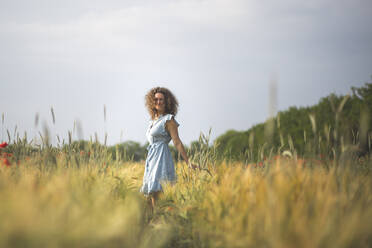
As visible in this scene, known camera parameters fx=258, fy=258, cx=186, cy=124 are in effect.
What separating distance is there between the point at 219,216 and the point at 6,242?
56.2 inches

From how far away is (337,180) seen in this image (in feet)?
7.61

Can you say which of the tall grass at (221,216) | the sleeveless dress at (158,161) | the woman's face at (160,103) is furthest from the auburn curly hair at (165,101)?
the tall grass at (221,216)

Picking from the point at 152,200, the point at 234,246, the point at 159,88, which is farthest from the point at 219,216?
the point at 159,88

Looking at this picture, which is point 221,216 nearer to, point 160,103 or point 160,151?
point 160,151

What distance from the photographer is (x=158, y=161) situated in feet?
12.6

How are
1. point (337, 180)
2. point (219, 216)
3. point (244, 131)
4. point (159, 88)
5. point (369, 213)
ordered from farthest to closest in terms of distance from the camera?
point (244, 131) < point (159, 88) < point (337, 180) < point (219, 216) < point (369, 213)

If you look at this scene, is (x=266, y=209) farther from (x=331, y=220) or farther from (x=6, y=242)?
(x=6, y=242)

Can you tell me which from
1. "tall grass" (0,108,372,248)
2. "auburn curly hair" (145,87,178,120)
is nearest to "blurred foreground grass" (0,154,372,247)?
"tall grass" (0,108,372,248)

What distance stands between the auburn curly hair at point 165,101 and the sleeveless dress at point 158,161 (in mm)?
375

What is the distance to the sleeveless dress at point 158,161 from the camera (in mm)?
3798

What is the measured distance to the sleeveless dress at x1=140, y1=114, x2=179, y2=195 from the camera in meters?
3.80

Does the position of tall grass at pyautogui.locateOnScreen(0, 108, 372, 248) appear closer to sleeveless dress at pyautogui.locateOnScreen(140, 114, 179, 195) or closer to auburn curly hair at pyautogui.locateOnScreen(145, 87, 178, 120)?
sleeveless dress at pyautogui.locateOnScreen(140, 114, 179, 195)

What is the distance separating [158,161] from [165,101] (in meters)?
1.07

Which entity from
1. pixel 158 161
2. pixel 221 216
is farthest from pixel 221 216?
pixel 158 161
